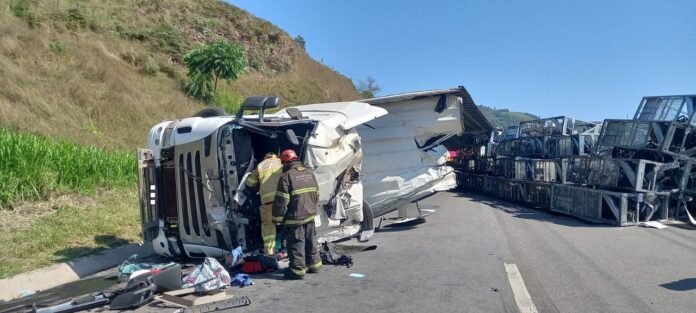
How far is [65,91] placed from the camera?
16797 mm

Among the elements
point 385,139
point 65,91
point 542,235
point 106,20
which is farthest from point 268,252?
point 106,20

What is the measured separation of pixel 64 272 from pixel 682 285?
7.29 meters

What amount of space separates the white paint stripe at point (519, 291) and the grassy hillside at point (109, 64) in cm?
1162

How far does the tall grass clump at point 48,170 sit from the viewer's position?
8805mm

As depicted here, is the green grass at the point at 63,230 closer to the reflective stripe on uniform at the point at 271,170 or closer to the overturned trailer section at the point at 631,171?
the reflective stripe on uniform at the point at 271,170

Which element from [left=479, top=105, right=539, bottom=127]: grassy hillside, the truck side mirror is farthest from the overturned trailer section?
the truck side mirror

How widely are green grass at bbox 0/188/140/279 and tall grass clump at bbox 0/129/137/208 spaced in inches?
11.8

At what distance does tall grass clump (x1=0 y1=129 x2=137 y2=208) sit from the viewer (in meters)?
8.80

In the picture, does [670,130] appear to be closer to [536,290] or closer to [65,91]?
[536,290]

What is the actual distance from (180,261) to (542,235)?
6337 mm

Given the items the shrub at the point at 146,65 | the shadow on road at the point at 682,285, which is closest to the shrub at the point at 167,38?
the shrub at the point at 146,65

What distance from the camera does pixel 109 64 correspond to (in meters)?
20.6

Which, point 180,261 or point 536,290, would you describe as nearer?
point 536,290

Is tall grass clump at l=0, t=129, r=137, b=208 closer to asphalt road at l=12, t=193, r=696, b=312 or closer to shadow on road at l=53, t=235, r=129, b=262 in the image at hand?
shadow on road at l=53, t=235, r=129, b=262
